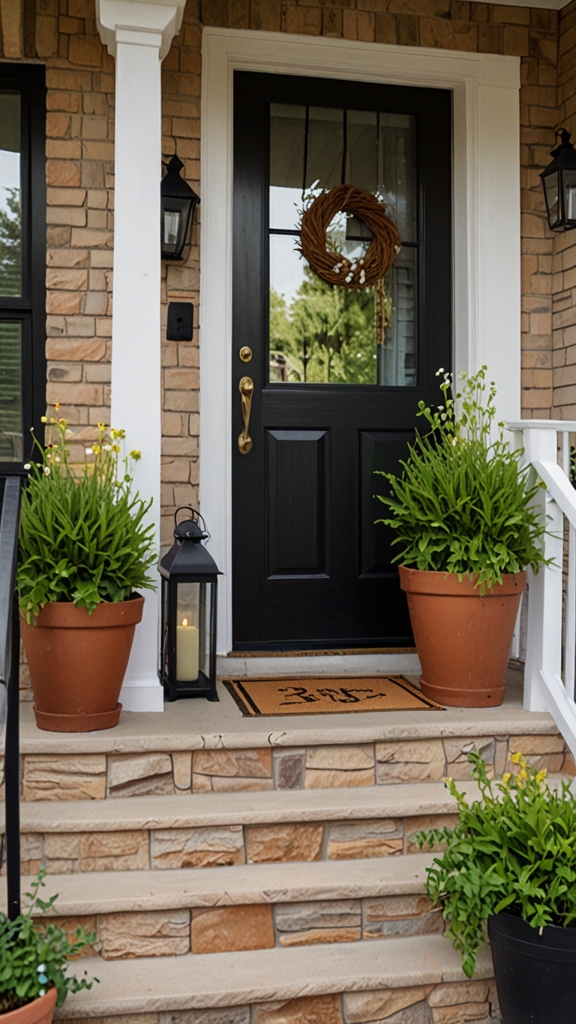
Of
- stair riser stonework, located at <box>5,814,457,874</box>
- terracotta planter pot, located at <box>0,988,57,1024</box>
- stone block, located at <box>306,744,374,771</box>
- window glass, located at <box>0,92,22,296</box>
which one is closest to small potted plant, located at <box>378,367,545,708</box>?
stone block, located at <box>306,744,374,771</box>

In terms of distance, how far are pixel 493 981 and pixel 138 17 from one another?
277cm

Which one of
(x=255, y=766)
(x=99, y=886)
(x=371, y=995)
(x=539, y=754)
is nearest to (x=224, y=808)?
(x=255, y=766)

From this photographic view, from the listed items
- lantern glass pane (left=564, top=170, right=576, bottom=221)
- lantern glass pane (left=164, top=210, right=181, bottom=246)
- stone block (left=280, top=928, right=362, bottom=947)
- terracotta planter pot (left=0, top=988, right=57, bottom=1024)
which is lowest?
stone block (left=280, top=928, right=362, bottom=947)

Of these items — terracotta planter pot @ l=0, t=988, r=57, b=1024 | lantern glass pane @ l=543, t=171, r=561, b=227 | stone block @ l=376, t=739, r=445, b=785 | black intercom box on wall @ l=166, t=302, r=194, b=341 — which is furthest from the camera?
lantern glass pane @ l=543, t=171, r=561, b=227

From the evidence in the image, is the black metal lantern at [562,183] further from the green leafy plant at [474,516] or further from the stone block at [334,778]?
the stone block at [334,778]

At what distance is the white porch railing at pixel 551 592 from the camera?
2.77m

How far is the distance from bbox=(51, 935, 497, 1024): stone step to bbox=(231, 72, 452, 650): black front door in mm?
1507

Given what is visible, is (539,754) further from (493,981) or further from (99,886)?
(99,886)

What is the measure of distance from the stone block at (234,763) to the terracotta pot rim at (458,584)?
73 centimetres

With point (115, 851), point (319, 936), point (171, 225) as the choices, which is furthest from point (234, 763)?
point (171, 225)

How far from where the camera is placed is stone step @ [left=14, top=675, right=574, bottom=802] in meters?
2.46

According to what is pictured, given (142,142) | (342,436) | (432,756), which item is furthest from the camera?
(342,436)

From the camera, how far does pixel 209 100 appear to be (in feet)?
A: 11.3

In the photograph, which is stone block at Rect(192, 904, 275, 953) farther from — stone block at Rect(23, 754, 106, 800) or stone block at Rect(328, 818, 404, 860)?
stone block at Rect(23, 754, 106, 800)
